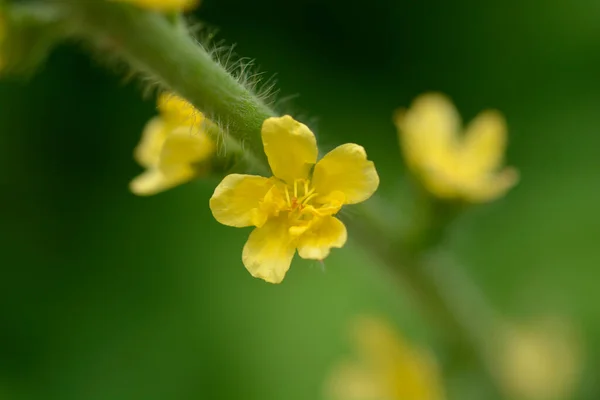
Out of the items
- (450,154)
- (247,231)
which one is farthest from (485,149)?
(247,231)

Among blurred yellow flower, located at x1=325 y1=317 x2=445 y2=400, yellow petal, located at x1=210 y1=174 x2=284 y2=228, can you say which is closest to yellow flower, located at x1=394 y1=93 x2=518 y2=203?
blurred yellow flower, located at x1=325 y1=317 x2=445 y2=400

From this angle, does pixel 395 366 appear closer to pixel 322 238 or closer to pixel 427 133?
pixel 427 133

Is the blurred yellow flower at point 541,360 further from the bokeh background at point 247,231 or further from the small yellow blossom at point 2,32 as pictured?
the small yellow blossom at point 2,32

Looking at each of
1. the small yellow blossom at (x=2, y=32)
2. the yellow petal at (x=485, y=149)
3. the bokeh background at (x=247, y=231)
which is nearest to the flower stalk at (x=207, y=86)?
the small yellow blossom at (x=2, y=32)

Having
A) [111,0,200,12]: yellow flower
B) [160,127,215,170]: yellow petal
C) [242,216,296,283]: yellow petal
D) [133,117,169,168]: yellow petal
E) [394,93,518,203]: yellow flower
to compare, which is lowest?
[242,216,296,283]: yellow petal

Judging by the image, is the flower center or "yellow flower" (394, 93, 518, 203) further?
"yellow flower" (394, 93, 518, 203)

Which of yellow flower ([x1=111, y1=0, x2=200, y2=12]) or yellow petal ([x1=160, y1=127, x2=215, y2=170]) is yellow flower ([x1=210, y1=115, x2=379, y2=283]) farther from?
yellow flower ([x1=111, y1=0, x2=200, y2=12])

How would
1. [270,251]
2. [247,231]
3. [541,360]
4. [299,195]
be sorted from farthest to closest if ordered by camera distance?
[247,231], [541,360], [299,195], [270,251]
